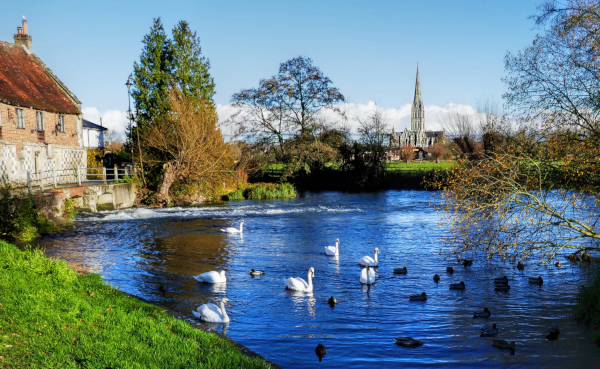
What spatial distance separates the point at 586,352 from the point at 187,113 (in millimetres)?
32264

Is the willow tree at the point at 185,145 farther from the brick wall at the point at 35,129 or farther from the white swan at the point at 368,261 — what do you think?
the white swan at the point at 368,261

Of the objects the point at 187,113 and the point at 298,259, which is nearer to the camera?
the point at 298,259

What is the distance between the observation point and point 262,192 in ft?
151

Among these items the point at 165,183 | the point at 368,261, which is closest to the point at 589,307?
the point at 368,261

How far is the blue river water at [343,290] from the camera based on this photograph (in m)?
9.29

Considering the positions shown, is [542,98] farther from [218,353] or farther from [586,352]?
[218,353]

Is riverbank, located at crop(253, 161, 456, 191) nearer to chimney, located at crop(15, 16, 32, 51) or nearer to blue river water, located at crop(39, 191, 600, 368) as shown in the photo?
chimney, located at crop(15, 16, 32, 51)

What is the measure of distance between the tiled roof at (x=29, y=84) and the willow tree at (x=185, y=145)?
7.84 meters

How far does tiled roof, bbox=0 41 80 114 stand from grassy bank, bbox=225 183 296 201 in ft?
51.2

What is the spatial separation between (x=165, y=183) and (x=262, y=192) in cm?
1121

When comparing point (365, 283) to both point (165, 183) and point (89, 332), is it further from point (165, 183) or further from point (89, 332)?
point (165, 183)

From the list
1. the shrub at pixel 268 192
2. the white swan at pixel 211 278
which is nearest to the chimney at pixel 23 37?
the shrub at pixel 268 192

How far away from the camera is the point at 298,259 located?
18.2m

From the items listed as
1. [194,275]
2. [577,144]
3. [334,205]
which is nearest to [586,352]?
[577,144]
